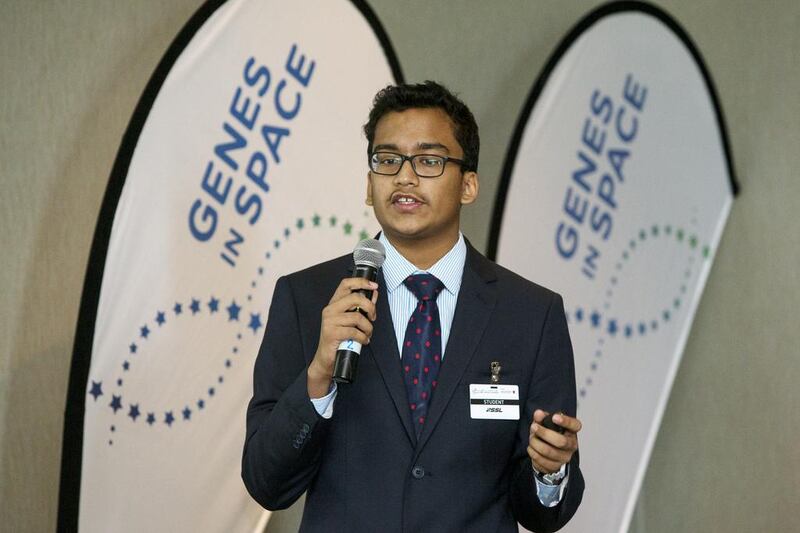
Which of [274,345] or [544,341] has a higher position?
[544,341]

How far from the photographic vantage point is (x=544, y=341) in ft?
6.19

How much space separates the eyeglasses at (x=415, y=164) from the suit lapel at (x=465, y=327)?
184mm

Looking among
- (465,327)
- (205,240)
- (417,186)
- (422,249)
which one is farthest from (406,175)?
(205,240)

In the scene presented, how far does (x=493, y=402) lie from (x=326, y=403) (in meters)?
0.31

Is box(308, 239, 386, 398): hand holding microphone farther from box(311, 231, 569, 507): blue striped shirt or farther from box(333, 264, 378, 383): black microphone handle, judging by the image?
box(311, 231, 569, 507): blue striped shirt

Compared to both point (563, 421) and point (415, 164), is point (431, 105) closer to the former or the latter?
point (415, 164)

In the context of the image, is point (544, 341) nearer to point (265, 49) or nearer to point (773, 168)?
point (265, 49)

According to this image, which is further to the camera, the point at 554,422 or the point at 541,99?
the point at 541,99

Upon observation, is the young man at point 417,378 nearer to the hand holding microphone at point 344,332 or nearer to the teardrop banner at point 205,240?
the hand holding microphone at point 344,332

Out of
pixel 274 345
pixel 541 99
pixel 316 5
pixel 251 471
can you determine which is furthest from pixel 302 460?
pixel 541 99

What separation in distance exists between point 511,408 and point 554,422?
20 cm

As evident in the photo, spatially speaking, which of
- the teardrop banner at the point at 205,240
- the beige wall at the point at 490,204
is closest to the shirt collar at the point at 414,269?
the teardrop banner at the point at 205,240

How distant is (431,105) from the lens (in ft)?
6.48

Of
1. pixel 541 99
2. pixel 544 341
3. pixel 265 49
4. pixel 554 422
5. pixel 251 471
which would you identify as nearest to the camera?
pixel 554 422
